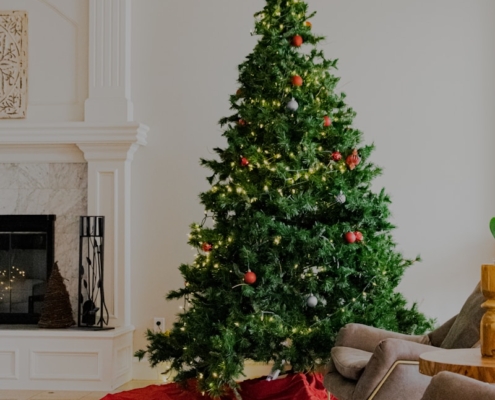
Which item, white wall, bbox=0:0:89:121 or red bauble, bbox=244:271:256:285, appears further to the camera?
white wall, bbox=0:0:89:121

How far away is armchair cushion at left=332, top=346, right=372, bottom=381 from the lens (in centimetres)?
351

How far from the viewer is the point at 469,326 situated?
11.1ft

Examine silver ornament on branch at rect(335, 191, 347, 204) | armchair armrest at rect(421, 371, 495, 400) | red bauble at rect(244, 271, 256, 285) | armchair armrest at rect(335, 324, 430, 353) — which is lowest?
armchair armrest at rect(335, 324, 430, 353)

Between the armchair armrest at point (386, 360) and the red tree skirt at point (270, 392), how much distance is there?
42.2 inches

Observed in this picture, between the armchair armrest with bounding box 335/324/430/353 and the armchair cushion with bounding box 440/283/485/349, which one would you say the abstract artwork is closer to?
the armchair armrest with bounding box 335/324/430/353

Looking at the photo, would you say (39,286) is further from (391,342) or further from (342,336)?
(391,342)

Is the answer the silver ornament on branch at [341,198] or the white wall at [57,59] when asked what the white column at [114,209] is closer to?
the white wall at [57,59]

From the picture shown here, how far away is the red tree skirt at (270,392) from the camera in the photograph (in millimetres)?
4442

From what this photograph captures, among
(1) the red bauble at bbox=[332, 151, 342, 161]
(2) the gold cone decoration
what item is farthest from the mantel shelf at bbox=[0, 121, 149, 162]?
(1) the red bauble at bbox=[332, 151, 342, 161]

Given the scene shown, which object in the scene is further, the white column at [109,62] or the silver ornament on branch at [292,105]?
the white column at [109,62]

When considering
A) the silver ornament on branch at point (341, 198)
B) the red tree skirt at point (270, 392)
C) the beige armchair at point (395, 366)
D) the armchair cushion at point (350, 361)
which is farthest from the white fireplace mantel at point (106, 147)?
the beige armchair at point (395, 366)

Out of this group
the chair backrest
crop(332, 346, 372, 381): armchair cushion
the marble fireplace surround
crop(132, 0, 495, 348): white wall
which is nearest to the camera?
crop(332, 346, 372, 381): armchair cushion

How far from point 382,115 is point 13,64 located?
2.73m

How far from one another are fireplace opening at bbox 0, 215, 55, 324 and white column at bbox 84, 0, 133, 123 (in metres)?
0.87
